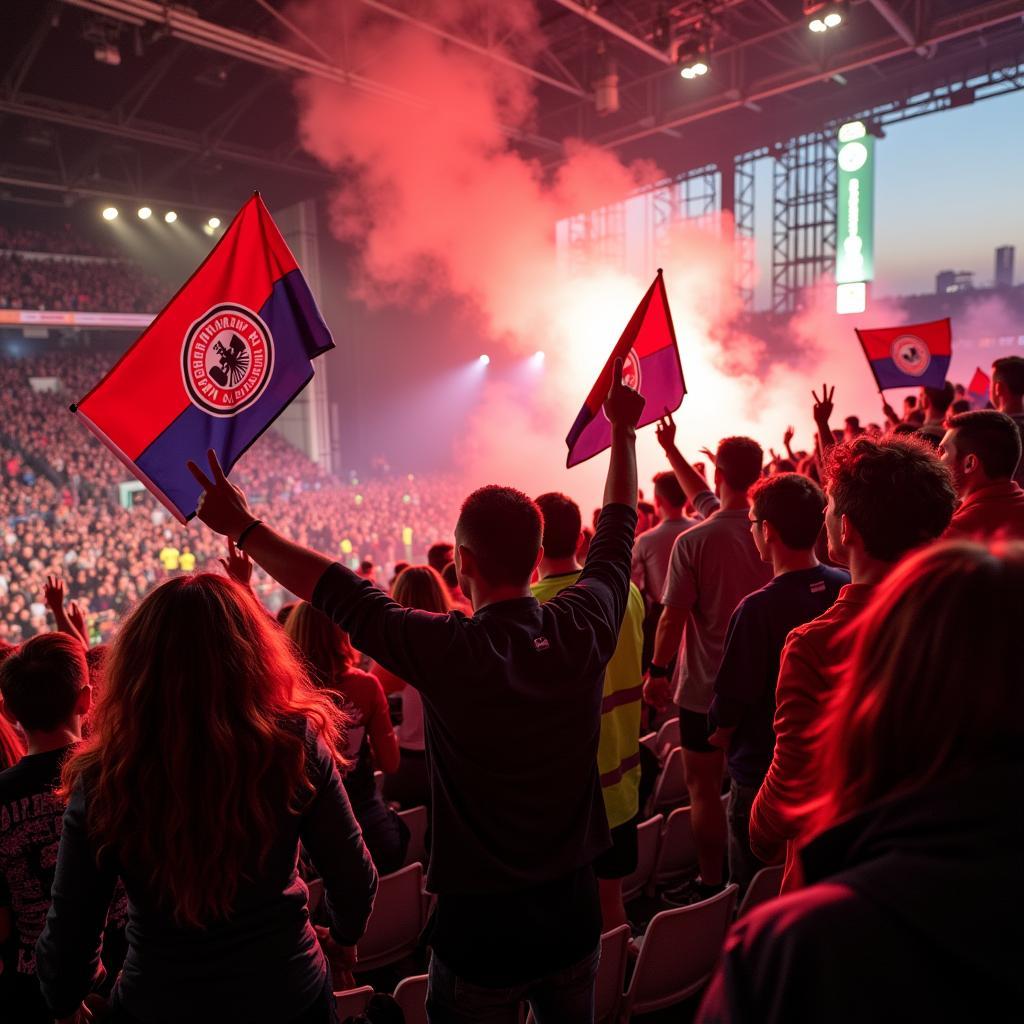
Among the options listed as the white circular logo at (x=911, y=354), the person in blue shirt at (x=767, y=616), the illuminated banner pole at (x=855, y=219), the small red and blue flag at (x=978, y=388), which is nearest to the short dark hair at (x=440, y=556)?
the person in blue shirt at (x=767, y=616)

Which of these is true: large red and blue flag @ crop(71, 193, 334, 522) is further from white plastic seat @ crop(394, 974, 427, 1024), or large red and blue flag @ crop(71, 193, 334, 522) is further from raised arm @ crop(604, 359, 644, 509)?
white plastic seat @ crop(394, 974, 427, 1024)

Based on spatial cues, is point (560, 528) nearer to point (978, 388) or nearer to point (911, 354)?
point (911, 354)

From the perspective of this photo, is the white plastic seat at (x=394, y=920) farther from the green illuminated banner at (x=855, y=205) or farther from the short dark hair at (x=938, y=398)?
the green illuminated banner at (x=855, y=205)

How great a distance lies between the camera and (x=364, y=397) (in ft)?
67.5

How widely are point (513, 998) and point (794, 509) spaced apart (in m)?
1.52

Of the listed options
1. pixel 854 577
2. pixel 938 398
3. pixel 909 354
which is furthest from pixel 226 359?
pixel 909 354

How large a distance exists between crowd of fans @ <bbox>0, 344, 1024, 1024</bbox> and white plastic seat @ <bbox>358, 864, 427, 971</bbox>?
1.76ft

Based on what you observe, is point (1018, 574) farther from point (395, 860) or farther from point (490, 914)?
point (395, 860)

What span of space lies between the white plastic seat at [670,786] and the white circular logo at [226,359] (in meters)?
2.56

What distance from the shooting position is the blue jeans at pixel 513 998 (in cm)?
161

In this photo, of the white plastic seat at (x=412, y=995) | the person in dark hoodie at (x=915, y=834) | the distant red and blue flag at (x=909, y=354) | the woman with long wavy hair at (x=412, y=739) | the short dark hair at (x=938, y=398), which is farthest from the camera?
the distant red and blue flag at (x=909, y=354)

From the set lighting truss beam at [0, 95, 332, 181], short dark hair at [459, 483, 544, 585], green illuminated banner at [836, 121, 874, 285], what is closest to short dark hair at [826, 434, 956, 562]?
short dark hair at [459, 483, 544, 585]

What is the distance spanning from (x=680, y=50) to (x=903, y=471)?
9755mm

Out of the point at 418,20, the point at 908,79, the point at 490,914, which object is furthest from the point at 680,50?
the point at 490,914
